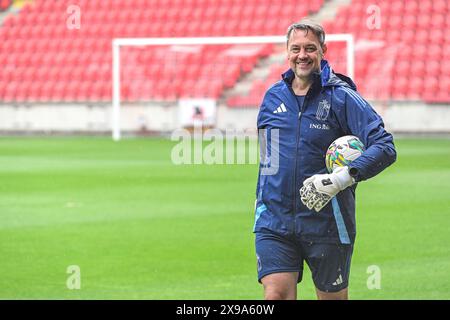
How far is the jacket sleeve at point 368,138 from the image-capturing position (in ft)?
17.7

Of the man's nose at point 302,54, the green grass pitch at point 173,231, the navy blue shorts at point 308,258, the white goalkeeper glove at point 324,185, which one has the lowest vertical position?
the green grass pitch at point 173,231

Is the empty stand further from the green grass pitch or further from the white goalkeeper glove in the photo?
the white goalkeeper glove

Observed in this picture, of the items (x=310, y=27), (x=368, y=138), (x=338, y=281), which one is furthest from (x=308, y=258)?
(x=310, y=27)

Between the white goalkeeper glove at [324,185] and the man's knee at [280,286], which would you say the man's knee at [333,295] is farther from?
the white goalkeeper glove at [324,185]

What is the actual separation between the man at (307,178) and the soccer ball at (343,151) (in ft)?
0.17

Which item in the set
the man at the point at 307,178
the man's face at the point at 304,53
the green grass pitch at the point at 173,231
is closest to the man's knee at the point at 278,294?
the man at the point at 307,178

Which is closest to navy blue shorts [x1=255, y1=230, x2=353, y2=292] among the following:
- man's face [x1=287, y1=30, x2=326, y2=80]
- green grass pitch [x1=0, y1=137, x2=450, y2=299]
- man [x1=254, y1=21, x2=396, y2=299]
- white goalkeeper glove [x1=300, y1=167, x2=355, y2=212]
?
man [x1=254, y1=21, x2=396, y2=299]

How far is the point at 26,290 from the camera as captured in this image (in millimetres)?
8422

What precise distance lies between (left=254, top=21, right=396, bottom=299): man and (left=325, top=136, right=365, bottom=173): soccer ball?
0.17 ft

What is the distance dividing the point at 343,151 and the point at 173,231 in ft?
20.8

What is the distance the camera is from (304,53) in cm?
561

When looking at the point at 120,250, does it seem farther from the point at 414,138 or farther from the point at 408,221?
the point at 414,138

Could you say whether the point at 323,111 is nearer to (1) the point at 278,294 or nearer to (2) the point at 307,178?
(2) the point at 307,178

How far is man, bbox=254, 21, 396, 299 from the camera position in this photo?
5.57 metres
